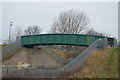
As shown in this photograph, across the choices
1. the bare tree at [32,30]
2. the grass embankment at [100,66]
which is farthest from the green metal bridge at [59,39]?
the bare tree at [32,30]

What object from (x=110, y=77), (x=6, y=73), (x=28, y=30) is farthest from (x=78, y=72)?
(x=28, y=30)

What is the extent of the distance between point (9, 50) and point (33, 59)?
5393mm

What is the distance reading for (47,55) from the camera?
50906mm

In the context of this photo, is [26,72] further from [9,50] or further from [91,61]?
[9,50]

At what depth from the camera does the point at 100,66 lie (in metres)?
31.6

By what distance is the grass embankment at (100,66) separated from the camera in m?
27.8

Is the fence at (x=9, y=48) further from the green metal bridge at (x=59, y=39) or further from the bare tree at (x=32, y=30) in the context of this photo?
the bare tree at (x=32, y=30)

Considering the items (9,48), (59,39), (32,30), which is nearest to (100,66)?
(59,39)

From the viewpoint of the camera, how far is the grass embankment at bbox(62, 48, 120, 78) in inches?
1095

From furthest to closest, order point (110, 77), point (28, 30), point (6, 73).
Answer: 1. point (28, 30)
2. point (6, 73)
3. point (110, 77)

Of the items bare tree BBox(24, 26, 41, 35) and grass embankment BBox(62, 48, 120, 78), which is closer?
grass embankment BBox(62, 48, 120, 78)

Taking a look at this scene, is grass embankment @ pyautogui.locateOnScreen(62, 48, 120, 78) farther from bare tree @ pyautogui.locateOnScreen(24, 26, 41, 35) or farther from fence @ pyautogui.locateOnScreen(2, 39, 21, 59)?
bare tree @ pyautogui.locateOnScreen(24, 26, 41, 35)

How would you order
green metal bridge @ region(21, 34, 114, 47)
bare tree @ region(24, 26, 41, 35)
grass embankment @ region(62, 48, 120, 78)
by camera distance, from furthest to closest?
bare tree @ region(24, 26, 41, 35), green metal bridge @ region(21, 34, 114, 47), grass embankment @ region(62, 48, 120, 78)

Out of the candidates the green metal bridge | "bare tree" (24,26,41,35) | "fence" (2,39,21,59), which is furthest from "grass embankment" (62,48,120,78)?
"bare tree" (24,26,41,35)
